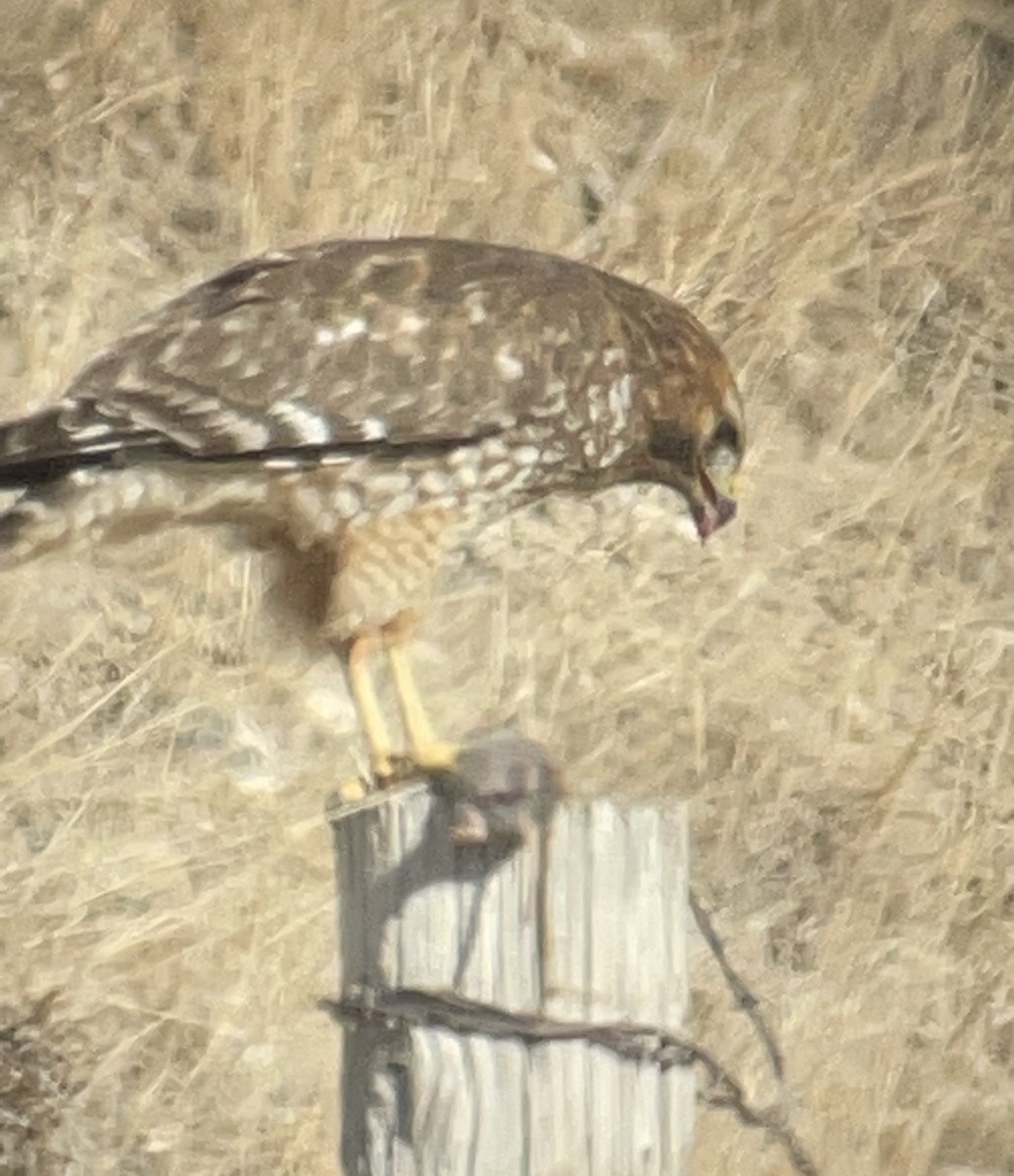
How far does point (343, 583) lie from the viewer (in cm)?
Answer: 172

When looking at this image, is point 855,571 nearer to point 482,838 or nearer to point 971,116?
point 971,116

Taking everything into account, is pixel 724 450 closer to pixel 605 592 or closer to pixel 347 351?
pixel 605 592

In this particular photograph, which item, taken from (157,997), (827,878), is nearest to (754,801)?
(827,878)

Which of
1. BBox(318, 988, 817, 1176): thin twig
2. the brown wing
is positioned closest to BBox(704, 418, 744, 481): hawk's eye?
the brown wing

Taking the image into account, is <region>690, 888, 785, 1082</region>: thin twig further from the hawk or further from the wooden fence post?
the wooden fence post

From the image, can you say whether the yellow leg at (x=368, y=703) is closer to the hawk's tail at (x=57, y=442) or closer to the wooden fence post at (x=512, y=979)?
the hawk's tail at (x=57, y=442)

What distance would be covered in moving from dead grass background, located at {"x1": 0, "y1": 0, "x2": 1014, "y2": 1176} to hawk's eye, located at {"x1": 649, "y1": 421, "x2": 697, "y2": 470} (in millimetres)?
98

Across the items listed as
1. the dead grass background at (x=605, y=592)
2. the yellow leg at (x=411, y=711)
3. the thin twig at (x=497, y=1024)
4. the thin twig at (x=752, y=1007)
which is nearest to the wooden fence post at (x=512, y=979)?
the thin twig at (x=497, y=1024)

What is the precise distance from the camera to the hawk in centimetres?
163

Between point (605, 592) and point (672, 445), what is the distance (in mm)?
190

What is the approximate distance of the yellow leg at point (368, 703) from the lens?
69.3 inches

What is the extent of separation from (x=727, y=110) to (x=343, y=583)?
2.23 feet

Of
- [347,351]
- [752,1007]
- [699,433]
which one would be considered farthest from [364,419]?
[752,1007]

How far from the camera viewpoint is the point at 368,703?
1770 millimetres
